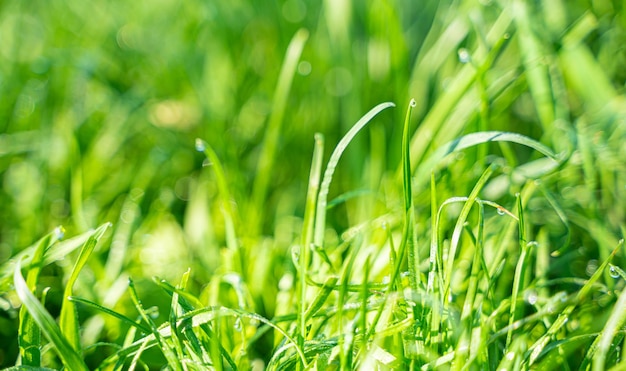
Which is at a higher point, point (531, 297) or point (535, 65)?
point (535, 65)

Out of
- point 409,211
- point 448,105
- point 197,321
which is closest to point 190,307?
point 197,321

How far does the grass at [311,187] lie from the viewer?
626mm

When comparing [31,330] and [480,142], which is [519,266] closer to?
[480,142]

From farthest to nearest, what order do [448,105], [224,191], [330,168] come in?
[448,105], [224,191], [330,168]

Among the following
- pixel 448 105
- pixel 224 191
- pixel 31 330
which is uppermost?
pixel 448 105

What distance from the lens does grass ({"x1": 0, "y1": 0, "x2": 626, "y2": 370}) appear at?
2.05 ft

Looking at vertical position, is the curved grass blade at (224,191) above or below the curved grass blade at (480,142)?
below

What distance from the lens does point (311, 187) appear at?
0.72 meters

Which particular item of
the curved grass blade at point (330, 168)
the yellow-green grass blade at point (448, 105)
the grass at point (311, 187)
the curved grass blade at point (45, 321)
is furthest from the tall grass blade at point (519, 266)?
the curved grass blade at point (45, 321)

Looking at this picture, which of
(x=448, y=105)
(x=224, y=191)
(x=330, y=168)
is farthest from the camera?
(x=448, y=105)

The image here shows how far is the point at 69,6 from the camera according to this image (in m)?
1.37

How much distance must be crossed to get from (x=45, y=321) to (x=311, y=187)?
0.31m

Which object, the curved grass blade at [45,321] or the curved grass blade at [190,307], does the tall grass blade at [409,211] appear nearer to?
the curved grass blade at [190,307]

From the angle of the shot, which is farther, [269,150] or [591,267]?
[269,150]
